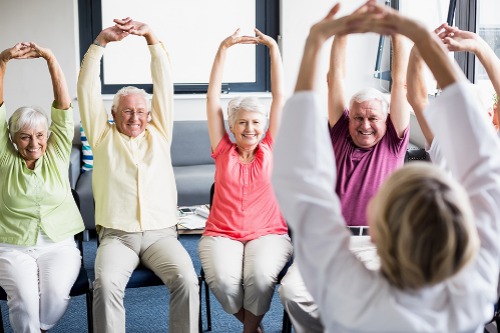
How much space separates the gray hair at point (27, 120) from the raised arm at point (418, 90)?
1619 millimetres

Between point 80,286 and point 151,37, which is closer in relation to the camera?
point 80,286

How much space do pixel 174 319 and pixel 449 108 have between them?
6.32ft

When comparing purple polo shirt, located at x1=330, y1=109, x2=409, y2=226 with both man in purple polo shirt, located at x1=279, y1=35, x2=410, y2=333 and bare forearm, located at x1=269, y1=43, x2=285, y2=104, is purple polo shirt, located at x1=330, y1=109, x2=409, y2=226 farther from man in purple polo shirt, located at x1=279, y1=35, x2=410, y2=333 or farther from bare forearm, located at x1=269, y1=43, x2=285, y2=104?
bare forearm, located at x1=269, y1=43, x2=285, y2=104

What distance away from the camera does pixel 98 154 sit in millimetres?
3352

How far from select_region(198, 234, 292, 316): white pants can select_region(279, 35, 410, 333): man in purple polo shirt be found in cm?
10

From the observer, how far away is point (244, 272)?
3.16m

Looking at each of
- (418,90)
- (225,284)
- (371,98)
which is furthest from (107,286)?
(418,90)

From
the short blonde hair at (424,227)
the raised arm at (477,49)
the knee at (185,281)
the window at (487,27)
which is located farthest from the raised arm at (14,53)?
the window at (487,27)

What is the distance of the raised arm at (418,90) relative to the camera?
276 cm

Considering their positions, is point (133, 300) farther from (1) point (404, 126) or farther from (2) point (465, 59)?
(2) point (465, 59)

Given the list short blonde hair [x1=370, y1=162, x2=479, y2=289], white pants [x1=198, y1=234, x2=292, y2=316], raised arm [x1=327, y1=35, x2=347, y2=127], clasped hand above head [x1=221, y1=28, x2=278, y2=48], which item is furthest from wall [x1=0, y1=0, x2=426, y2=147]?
short blonde hair [x1=370, y1=162, x2=479, y2=289]

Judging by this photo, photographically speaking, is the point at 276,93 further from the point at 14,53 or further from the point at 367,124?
the point at 14,53

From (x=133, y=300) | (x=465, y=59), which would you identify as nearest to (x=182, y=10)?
(x=465, y=59)

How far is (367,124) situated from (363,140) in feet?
0.24
